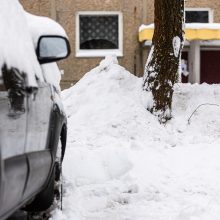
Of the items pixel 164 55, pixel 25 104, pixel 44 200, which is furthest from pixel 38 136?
pixel 164 55

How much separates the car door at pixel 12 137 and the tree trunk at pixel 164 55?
557 cm

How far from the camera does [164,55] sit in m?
8.42

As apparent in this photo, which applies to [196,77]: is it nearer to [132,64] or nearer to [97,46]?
[132,64]

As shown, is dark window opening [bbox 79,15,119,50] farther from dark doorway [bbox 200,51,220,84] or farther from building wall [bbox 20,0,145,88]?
dark doorway [bbox 200,51,220,84]

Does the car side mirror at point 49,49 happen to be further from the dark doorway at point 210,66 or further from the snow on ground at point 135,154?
the dark doorway at point 210,66

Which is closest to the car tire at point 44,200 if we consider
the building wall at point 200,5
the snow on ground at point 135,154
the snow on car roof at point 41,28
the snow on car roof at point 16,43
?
the snow on ground at point 135,154

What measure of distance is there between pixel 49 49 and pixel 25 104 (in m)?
0.61

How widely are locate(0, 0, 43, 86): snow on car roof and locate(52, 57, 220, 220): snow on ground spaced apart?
1643 mm

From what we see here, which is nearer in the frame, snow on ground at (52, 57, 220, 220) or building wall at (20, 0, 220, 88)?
snow on ground at (52, 57, 220, 220)

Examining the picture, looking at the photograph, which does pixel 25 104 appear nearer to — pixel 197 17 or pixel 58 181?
pixel 58 181

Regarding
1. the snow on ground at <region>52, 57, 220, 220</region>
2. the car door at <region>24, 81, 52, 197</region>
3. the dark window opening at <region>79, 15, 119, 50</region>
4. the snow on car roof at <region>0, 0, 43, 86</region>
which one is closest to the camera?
the snow on car roof at <region>0, 0, 43, 86</region>

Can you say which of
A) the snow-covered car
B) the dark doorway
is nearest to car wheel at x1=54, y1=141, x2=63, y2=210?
the snow-covered car

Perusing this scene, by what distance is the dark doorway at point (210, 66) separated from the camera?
2000 cm

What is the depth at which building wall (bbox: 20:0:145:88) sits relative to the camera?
19344 millimetres
